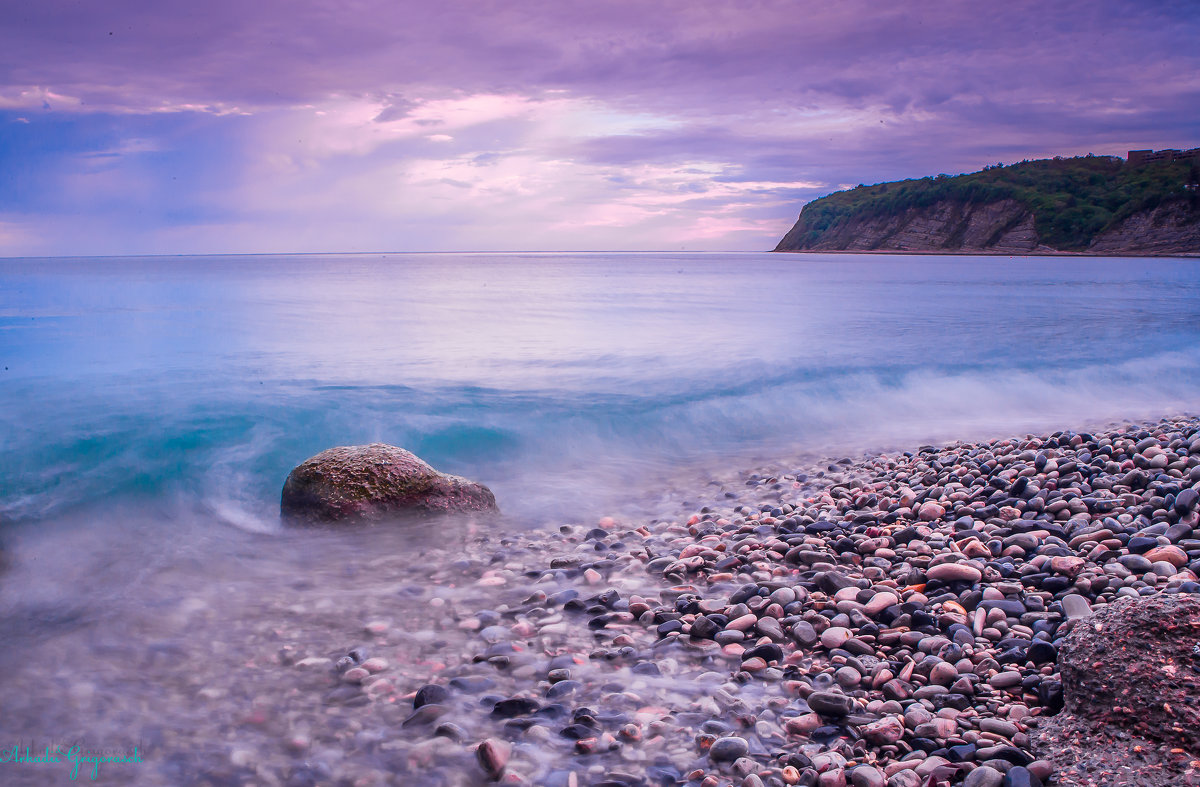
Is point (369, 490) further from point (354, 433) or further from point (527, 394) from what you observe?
point (527, 394)

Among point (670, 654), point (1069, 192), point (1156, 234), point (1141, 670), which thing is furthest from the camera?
point (1069, 192)

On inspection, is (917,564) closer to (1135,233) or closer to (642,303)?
(642,303)

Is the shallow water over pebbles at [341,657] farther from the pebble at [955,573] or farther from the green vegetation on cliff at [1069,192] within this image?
the green vegetation on cliff at [1069,192]

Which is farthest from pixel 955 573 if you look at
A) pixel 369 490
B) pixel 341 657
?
pixel 369 490

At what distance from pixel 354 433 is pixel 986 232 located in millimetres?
113465

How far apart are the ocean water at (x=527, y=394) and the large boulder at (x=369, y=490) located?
52 cm

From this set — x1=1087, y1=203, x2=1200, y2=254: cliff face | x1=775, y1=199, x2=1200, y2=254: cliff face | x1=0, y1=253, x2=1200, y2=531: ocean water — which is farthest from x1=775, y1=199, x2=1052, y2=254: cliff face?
x1=0, y1=253, x2=1200, y2=531: ocean water

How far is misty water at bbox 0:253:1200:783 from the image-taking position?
4.25 metres

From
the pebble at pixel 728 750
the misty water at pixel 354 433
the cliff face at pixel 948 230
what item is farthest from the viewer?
the cliff face at pixel 948 230

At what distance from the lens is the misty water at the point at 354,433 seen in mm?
4246

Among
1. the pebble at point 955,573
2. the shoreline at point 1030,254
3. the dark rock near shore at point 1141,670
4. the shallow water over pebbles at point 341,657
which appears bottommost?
the shallow water over pebbles at point 341,657

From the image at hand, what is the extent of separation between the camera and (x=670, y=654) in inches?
152

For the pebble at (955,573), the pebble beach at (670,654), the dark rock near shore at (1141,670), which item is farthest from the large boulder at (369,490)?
the dark rock near shore at (1141,670)

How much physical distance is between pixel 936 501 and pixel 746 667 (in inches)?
124
